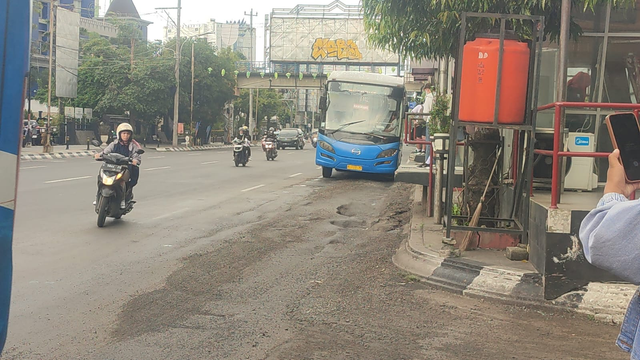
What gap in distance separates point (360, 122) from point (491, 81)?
1305cm

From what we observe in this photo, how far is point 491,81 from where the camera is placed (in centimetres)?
695

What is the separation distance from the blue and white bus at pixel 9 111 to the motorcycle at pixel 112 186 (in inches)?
272

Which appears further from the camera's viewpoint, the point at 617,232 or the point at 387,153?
the point at 387,153

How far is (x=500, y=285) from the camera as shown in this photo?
622cm

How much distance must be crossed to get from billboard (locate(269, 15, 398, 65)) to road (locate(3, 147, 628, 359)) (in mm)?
47518

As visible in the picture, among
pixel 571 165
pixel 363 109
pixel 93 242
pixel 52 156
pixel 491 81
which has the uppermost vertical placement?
pixel 363 109

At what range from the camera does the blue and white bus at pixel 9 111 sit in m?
3.00

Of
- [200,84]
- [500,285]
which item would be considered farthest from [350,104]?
[200,84]

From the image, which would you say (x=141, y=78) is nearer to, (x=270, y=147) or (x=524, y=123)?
(x=270, y=147)

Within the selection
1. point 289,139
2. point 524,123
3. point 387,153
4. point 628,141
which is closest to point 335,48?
point 289,139

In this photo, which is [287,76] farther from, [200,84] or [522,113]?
[522,113]

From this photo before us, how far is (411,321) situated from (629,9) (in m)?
7.02

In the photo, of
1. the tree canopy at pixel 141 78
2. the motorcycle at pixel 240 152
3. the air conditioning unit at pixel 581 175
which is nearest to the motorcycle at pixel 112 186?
the air conditioning unit at pixel 581 175

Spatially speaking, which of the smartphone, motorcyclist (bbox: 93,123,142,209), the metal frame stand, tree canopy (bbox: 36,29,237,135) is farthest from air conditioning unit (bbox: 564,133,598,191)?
tree canopy (bbox: 36,29,237,135)
